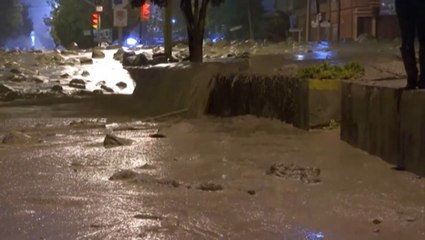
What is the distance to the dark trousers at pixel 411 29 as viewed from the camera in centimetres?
668

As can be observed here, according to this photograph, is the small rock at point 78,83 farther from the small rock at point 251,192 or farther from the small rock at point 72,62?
the small rock at point 251,192

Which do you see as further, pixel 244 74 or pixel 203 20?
pixel 203 20

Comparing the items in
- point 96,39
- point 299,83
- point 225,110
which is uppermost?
point 299,83

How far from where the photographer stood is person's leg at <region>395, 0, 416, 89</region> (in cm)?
673

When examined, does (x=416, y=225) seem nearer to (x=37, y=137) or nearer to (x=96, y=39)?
(x=37, y=137)

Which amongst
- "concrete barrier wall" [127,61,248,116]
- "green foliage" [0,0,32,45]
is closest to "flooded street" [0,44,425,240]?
"concrete barrier wall" [127,61,248,116]

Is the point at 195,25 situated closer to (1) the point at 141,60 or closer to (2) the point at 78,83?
(2) the point at 78,83

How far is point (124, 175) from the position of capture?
22.5 ft

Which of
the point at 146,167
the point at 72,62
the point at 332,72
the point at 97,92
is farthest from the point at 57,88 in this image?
the point at 146,167

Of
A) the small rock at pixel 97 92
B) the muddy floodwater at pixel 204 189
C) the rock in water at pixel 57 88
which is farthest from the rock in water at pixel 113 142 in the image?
the rock in water at pixel 57 88

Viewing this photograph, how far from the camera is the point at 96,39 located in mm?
55625

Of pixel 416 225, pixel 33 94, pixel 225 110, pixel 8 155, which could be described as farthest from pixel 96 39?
pixel 416 225

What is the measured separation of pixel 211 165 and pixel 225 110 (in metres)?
5.24

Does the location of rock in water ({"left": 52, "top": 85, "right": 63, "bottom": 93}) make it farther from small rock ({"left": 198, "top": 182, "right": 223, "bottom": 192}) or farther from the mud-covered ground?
small rock ({"left": 198, "top": 182, "right": 223, "bottom": 192})
